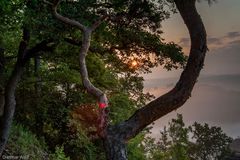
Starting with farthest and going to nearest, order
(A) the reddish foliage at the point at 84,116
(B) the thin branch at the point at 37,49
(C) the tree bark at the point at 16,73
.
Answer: (A) the reddish foliage at the point at 84,116, (C) the tree bark at the point at 16,73, (B) the thin branch at the point at 37,49

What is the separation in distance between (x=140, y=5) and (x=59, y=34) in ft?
9.88

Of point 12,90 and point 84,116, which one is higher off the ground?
point 84,116

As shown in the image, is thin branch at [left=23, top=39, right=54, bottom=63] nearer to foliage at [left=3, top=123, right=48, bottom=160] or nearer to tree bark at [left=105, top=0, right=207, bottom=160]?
foliage at [left=3, top=123, right=48, bottom=160]

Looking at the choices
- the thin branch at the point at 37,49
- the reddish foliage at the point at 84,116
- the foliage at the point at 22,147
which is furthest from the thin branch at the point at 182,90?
the reddish foliage at the point at 84,116

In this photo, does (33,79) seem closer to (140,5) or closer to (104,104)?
(140,5)

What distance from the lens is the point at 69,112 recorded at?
84.5 feet

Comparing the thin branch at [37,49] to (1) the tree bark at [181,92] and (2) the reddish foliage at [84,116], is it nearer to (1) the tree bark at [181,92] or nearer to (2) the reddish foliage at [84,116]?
(2) the reddish foliage at [84,116]

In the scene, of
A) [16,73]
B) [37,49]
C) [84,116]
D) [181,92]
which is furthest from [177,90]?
[84,116]

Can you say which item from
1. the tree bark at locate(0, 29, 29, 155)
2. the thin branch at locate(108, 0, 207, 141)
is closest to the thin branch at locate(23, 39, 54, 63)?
the tree bark at locate(0, 29, 29, 155)

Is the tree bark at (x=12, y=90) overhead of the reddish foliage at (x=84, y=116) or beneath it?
beneath

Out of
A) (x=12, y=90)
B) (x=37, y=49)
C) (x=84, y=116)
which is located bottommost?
(x=12, y=90)

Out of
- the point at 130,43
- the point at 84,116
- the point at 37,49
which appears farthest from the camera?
the point at 84,116

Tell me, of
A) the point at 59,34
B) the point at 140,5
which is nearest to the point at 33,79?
the point at 59,34

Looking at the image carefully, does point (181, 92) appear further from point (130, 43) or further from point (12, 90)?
point (12, 90)
